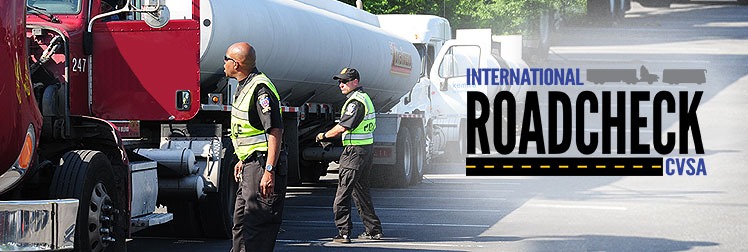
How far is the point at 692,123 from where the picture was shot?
28.2m

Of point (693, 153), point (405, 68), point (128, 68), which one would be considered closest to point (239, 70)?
point (128, 68)

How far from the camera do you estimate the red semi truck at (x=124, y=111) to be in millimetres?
8672

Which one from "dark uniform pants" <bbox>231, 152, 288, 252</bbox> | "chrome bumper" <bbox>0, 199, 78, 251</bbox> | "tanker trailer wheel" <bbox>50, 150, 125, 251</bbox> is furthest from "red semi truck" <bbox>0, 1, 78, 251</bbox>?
"dark uniform pants" <bbox>231, 152, 288, 252</bbox>

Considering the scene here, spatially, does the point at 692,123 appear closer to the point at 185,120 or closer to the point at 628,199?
the point at 628,199

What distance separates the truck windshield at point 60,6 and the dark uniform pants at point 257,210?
2.68m

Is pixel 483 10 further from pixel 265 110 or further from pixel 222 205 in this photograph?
pixel 265 110

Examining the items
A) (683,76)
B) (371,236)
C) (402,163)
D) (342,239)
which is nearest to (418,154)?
(402,163)

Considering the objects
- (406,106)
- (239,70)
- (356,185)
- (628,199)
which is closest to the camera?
(239,70)

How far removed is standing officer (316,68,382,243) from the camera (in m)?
13.0

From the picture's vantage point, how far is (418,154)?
21.4m

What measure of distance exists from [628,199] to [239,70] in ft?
31.0

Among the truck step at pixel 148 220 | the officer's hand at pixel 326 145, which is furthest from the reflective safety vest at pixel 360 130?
the officer's hand at pixel 326 145

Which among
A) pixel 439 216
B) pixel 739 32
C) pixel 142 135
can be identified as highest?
pixel 739 32

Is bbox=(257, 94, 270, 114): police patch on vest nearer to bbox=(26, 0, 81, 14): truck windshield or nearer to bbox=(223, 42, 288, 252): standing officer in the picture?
bbox=(223, 42, 288, 252): standing officer
